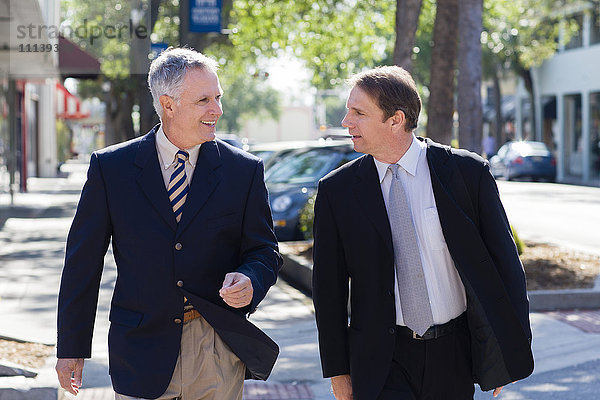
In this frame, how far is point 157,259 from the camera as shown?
11.4ft

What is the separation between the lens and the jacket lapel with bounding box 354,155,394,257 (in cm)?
362

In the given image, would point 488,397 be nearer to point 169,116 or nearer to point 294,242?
point 169,116

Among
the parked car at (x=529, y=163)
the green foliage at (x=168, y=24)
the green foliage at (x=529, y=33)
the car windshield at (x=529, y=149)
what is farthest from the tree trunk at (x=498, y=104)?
the green foliage at (x=168, y=24)

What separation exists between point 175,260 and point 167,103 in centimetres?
56

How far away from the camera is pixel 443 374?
360 centimetres

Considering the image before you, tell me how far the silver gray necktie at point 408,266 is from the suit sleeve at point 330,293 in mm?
229

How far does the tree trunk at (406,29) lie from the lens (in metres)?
12.3

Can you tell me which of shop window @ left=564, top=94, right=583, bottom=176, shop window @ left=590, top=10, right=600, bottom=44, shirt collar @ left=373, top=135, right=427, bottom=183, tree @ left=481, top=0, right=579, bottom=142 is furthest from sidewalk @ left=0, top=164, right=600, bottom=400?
shop window @ left=564, top=94, right=583, bottom=176

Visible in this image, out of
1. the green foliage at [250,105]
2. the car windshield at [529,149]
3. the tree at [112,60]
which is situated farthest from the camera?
the green foliage at [250,105]

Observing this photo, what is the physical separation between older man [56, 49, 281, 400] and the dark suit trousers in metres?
0.45

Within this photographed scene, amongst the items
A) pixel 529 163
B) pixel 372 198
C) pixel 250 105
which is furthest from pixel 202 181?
pixel 250 105

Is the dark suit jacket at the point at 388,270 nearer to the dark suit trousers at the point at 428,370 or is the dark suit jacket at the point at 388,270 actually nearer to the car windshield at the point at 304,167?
the dark suit trousers at the point at 428,370

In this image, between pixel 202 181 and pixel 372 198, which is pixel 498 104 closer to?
pixel 372 198

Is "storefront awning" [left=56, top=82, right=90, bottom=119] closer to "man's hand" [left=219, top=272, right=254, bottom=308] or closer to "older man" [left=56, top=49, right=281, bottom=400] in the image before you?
"older man" [left=56, top=49, right=281, bottom=400]
